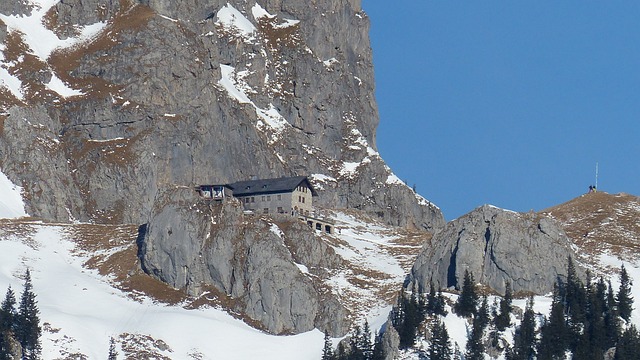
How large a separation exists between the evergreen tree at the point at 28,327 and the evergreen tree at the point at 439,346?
137 feet

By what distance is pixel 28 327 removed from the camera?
636 feet

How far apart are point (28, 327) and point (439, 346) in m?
44.1

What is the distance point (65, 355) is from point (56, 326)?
20.5 feet

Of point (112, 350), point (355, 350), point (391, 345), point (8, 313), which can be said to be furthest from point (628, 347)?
point (8, 313)

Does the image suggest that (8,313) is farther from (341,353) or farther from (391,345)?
(391,345)

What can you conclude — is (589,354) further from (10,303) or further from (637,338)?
(10,303)

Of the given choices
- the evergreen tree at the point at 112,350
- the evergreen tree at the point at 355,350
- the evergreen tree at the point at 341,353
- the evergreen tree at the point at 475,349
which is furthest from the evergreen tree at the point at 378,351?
the evergreen tree at the point at 475,349

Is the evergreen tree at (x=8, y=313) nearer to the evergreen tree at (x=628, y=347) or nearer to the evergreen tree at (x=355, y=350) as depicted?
Result: the evergreen tree at (x=355, y=350)

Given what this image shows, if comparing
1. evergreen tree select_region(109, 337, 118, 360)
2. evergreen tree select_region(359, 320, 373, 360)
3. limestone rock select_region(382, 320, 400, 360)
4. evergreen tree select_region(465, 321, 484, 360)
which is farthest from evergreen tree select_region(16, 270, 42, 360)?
evergreen tree select_region(465, 321, 484, 360)

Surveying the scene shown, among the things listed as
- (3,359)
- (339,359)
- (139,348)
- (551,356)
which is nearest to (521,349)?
(551,356)

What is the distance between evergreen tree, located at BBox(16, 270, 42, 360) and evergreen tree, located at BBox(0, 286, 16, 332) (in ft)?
2.10

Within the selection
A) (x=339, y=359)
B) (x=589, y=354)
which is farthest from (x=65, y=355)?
(x=589, y=354)

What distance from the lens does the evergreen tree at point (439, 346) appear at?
196m

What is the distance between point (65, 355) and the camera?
193 metres
